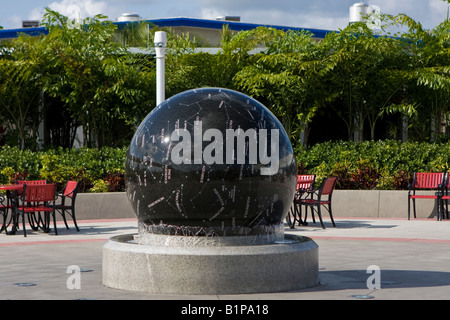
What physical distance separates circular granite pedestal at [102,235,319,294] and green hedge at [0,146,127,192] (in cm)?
950

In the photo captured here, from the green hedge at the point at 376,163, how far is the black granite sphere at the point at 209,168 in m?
10.1

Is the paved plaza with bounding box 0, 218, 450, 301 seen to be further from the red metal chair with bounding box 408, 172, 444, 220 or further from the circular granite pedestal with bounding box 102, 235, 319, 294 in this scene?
the red metal chair with bounding box 408, 172, 444, 220

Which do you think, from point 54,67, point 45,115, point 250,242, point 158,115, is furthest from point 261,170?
point 45,115

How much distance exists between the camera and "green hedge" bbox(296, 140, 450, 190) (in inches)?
701

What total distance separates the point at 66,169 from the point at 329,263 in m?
9.05

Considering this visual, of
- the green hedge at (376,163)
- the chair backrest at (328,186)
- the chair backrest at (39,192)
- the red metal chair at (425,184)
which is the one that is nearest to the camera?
the chair backrest at (39,192)

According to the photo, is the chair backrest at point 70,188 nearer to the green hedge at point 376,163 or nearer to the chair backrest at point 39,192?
the chair backrest at point 39,192

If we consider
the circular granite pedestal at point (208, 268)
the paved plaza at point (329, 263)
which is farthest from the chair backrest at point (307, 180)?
the circular granite pedestal at point (208, 268)

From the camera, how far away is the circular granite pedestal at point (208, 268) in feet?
24.1

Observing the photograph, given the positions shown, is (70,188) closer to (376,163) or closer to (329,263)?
(329,263)

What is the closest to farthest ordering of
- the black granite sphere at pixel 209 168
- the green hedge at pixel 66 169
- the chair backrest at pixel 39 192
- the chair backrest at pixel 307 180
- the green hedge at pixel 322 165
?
the black granite sphere at pixel 209 168 → the chair backrest at pixel 39 192 → the chair backrest at pixel 307 180 → the green hedge at pixel 66 169 → the green hedge at pixel 322 165

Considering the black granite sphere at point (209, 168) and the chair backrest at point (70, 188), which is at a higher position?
the black granite sphere at point (209, 168)

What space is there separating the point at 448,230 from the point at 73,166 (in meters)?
8.52

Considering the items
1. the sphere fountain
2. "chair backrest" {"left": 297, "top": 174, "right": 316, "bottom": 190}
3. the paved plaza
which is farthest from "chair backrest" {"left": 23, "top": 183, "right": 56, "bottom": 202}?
the sphere fountain
